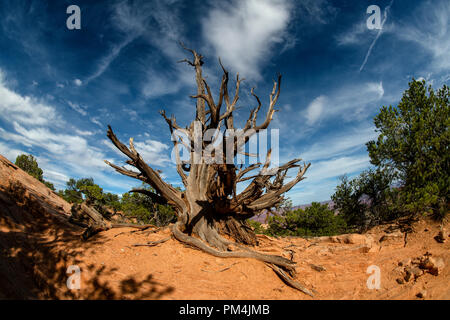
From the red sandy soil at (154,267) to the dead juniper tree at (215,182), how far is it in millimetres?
900

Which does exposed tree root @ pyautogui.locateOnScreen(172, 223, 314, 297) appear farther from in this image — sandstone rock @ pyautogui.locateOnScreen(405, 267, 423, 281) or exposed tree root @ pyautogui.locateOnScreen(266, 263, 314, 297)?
sandstone rock @ pyautogui.locateOnScreen(405, 267, 423, 281)

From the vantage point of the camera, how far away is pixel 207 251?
5.80 metres

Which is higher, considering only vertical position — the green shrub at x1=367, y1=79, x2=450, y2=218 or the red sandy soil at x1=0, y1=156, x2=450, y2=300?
the green shrub at x1=367, y1=79, x2=450, y2=218

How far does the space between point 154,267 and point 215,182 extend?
11.4ft

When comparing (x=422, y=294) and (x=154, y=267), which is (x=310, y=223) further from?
(x=154, y=267)

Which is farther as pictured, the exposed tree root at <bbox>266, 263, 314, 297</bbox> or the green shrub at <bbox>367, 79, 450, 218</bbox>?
the green shrub at <bbox>367, 79, 450, 218</bbox>

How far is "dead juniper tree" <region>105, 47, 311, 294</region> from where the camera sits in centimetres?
617

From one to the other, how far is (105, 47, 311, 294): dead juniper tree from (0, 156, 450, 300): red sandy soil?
900mm

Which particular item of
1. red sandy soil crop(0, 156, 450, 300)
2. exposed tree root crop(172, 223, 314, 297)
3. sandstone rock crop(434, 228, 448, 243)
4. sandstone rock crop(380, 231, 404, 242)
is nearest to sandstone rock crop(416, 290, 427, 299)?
red sandy soil crop(0, 156, 450, 300)

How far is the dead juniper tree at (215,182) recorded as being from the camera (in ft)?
20.2

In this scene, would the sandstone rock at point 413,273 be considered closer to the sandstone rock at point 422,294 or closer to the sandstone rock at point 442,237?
the sandstone rock at point 422,294

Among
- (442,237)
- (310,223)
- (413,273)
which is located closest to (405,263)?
(413,273)
